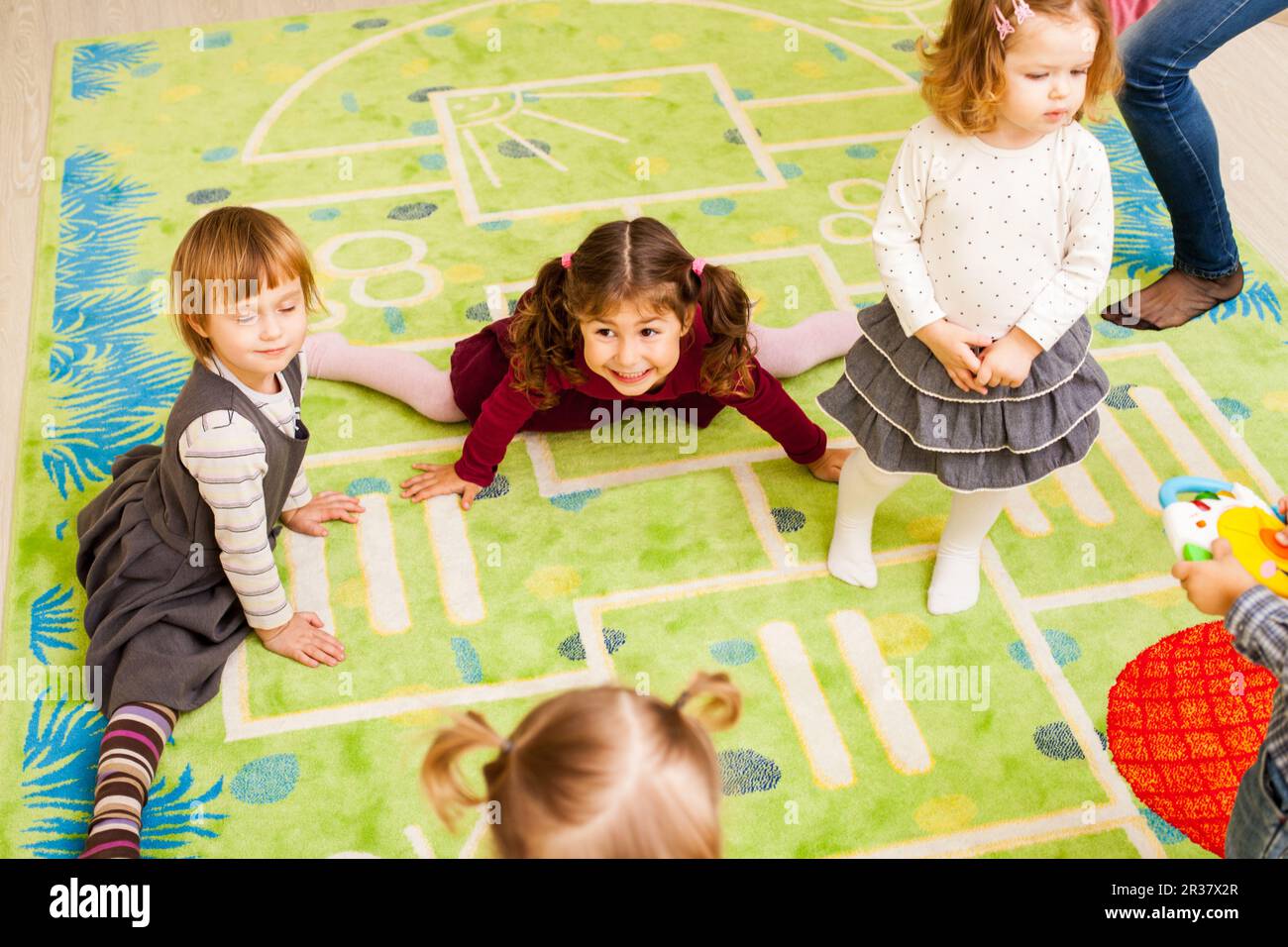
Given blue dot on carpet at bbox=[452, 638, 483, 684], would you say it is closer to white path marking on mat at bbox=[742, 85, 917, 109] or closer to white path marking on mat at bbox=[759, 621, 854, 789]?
white path marking on mat at bbox=[759, 621, 854, 789]

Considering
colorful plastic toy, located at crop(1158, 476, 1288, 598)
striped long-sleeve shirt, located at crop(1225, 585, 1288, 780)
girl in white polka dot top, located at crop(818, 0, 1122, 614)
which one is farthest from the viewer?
girl in white polka dot top, located at crop(818, 0, 1122, 614)

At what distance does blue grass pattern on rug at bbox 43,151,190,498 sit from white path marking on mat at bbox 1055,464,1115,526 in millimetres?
1388

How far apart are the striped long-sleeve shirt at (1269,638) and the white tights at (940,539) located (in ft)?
1.77

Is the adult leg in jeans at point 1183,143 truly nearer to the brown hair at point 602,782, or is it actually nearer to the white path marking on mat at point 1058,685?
the white path marking on mat at point 1058,685

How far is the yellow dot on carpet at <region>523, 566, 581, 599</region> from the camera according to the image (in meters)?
1.75

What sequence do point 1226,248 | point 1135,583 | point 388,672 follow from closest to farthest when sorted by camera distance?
point 388,672
point 1135,583
point 1226,248

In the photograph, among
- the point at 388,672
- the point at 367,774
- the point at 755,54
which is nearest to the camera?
the point at 367,774

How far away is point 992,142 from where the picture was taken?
1.44 metres

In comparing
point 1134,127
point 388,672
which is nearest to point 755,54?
point 1134,127

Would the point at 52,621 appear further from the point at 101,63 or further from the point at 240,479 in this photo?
the point at 101,63

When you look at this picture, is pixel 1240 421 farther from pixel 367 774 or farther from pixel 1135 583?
pixel 367 774

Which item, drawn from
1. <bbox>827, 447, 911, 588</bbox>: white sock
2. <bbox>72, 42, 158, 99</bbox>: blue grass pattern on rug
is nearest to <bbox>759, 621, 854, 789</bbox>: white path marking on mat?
<bbox>827, 447, 911, 588</bbox>: white sock

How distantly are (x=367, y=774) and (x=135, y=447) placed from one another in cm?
60
